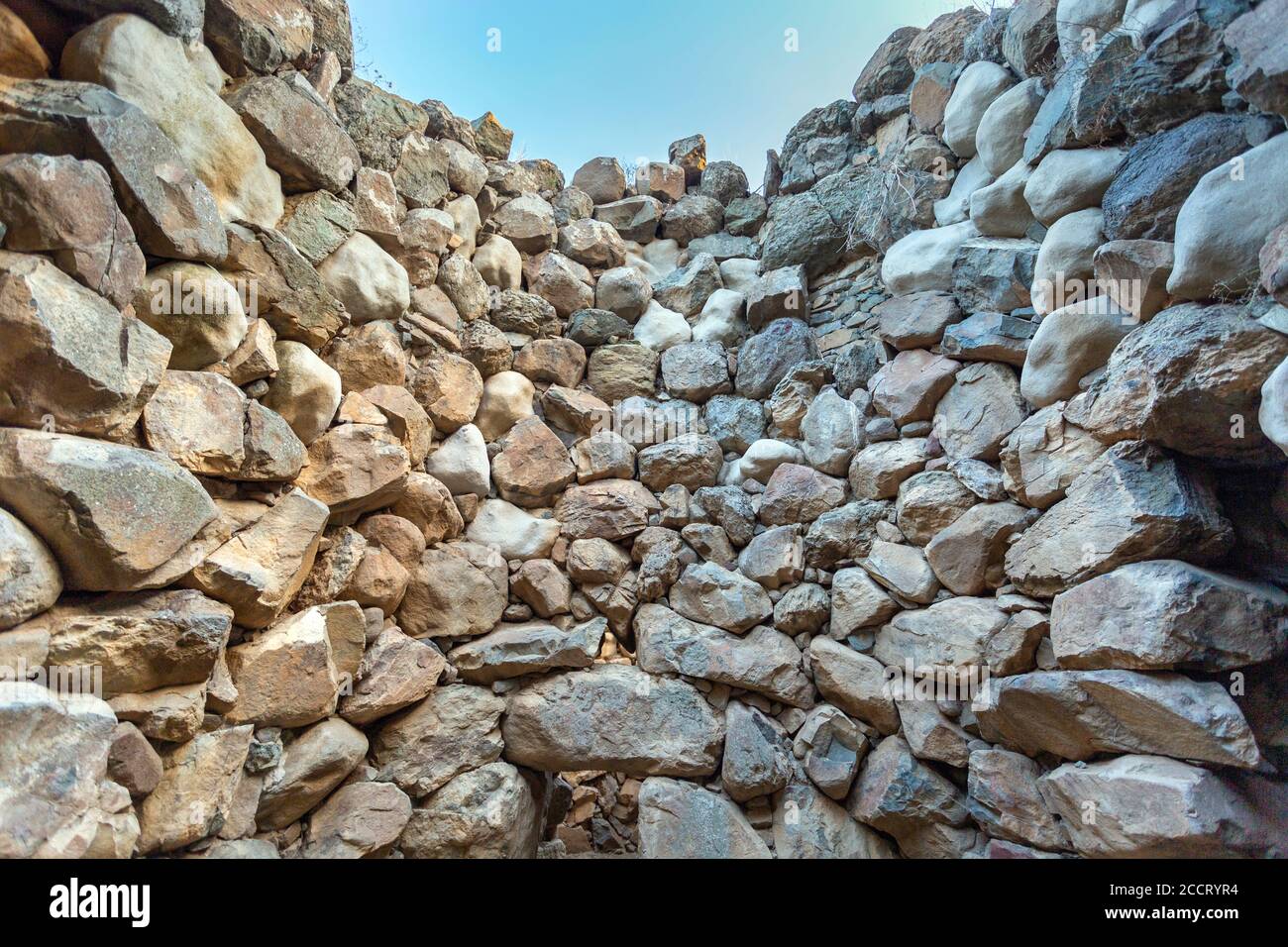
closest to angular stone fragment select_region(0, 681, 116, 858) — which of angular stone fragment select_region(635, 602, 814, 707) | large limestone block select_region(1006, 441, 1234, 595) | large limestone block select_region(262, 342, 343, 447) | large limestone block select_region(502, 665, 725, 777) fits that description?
large limestone block select_region(262, 342, 343, 447)

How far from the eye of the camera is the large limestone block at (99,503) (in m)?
2.09

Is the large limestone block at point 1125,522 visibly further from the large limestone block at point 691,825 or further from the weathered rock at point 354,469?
the weathered rock at point 354,469

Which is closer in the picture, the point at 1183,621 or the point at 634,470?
the point at 1183,621

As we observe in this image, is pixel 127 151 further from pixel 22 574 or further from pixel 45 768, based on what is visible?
pixel 45 768

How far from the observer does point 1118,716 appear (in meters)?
2.70

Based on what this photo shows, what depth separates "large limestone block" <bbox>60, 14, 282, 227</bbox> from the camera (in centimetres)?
265

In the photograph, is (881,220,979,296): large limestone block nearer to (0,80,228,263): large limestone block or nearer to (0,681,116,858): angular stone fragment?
(0,80,228,263): large limestone block

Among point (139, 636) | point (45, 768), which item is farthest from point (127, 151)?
point (45, 768)

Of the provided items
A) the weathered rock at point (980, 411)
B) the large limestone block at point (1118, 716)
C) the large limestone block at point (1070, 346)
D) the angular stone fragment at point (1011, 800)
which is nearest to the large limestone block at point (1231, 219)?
the large limestone block at point (1070, 346)

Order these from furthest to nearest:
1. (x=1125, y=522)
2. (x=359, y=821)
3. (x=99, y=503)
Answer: (x=359, y=821)
(x=1125, y=522)
(x=99, y=503)

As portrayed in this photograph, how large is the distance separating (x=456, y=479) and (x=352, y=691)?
Result: 1.36 metres

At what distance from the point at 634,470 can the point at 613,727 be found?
174 cm

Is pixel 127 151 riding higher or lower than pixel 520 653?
higher

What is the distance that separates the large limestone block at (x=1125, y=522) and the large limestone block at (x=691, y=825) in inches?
75.3
